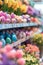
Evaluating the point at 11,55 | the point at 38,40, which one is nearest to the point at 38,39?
the point at 38,40

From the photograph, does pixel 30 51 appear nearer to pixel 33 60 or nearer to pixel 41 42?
pixel 33 60

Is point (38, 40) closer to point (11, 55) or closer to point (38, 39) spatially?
point (38, 39)

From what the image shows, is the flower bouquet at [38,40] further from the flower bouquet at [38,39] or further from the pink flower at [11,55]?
the pink flower at [11,55]

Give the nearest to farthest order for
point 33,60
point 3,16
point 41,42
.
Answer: point 33,60, point 3,16, point 41,42

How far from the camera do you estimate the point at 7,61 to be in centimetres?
103

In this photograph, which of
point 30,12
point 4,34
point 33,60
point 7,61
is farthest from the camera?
point 30,12

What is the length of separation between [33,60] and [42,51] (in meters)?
2.74

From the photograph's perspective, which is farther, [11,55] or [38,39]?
[38,39]

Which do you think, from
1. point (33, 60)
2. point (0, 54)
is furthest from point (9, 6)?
point (0, 54)

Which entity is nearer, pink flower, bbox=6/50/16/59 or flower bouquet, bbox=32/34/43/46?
pink flower, bbox=6/50/16/59

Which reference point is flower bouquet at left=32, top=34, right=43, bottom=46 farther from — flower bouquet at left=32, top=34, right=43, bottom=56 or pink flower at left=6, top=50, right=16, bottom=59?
pink flower at left=6, top=50, right=16, bottom=59

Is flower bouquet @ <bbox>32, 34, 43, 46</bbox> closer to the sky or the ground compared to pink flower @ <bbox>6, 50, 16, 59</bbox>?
closer to the ground

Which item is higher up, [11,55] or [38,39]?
[11,55]

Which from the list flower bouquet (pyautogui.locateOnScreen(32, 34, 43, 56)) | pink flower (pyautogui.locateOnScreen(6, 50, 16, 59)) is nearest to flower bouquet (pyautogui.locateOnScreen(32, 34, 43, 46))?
flower bouquet (pyautogui.locateOnScreen(32, 34, 43, 56))
